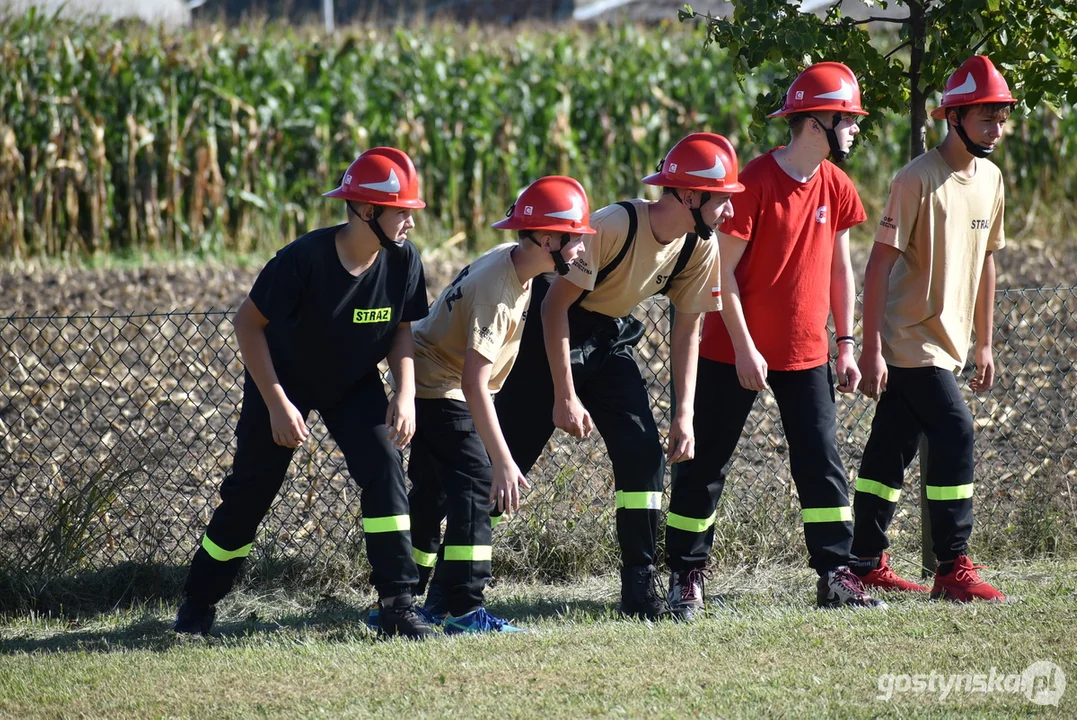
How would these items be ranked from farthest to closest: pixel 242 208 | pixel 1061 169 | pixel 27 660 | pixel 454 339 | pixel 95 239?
pixel 1061 169, pixel 242 208, pixel 95 239, pixel 454 339, pixel 27 660

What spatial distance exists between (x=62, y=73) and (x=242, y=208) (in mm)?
2213

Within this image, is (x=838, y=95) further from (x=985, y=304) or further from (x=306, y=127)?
(x=306, y=127)

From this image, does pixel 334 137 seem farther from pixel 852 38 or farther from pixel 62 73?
pixel 852 38

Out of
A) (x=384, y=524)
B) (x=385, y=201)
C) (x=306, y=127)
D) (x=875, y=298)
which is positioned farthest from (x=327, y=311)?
(x=306, y=127)

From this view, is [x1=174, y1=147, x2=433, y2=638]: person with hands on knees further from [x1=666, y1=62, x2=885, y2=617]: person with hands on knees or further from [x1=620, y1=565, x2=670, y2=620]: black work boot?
[x1=666, y1=62, x2=885, y2=617]: person with hands on knees

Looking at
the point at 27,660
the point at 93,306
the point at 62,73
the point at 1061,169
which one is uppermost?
the point at 62,73

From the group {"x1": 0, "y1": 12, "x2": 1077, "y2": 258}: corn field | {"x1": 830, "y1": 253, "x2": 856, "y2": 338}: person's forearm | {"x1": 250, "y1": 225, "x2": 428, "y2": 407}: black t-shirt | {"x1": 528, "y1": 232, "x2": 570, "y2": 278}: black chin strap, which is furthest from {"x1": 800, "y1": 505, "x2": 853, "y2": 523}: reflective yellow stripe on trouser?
{"x1": 0, "y1": 12, "x2": 1077, "y2": 258}: corn field

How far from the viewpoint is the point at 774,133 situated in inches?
572

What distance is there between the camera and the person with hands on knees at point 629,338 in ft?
14.5

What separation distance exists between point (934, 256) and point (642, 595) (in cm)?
178

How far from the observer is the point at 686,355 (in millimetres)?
4633

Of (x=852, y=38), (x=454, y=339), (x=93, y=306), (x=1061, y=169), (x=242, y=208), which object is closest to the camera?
(x=454, y=339)

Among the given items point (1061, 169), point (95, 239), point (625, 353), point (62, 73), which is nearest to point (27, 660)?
point (625, 353)

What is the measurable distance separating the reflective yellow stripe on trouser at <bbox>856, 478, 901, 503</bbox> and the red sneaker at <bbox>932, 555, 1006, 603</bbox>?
0.36m
